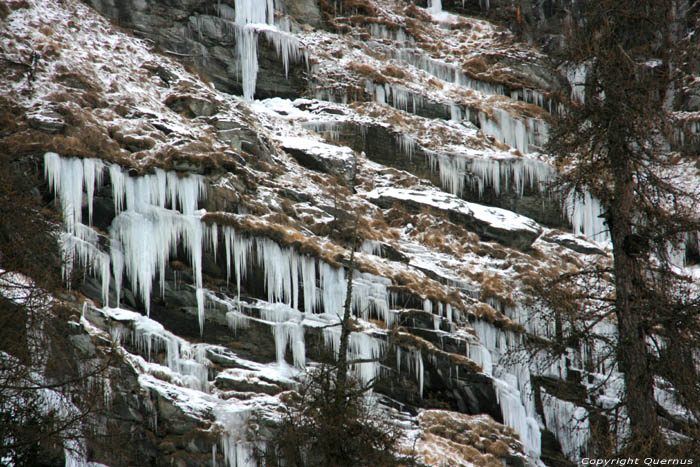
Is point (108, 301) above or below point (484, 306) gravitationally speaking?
above

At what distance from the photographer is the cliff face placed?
656 inches

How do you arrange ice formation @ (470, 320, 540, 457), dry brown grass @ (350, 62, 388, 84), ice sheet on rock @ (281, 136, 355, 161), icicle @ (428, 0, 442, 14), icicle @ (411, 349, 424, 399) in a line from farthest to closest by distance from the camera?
icicle @ (428, 0, 442, 14) → dry brown grass @ (350, 62, 388, 84) → ice sheet on rock @ (281, 136, 355, 161) → ice formation @ (470, 320, 540, 457) → icicle @ (411, 349, 424, 399)

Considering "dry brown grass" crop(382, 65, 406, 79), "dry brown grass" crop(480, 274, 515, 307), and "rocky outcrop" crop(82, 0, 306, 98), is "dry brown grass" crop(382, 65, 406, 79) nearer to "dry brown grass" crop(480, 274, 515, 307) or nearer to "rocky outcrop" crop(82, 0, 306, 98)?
"rocky outcrop" crop(82, 0, 306, 98)

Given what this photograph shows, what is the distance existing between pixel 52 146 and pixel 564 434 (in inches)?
691

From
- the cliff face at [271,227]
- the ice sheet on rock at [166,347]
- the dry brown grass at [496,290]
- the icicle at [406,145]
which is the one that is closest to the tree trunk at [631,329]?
the cliff face at [271,227]

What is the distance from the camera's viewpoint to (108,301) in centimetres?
1702

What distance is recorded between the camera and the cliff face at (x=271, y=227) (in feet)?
54.7

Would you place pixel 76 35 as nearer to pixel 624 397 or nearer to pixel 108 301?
pixel 108 301

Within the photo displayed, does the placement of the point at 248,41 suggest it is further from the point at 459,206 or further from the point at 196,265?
the point at 196,265

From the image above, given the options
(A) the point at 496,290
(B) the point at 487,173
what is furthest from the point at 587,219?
(A) the point at 496,290

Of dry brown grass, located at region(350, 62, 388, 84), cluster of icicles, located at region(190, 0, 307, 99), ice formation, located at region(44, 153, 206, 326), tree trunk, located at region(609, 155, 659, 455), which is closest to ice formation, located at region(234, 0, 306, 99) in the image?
cluster of icicles, located at region(190, 0, 307, 99)

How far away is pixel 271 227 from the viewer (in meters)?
19.7

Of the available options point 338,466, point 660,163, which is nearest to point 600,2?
point 660,163

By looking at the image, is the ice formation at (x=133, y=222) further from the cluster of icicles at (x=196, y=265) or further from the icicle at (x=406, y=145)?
the icicle at (x=406, y=145)
